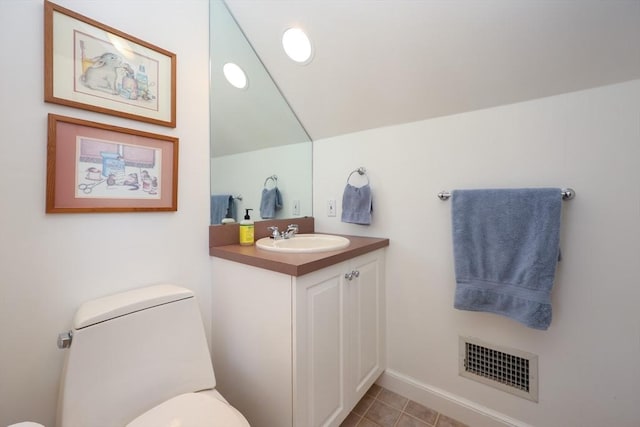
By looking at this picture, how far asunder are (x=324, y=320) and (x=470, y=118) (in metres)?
1.21

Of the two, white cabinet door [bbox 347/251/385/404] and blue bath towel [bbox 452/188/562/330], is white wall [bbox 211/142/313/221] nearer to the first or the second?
white cabinet door [bbox 347/251/385/404]

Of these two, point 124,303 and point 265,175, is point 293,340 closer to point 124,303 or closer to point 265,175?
point 124,303

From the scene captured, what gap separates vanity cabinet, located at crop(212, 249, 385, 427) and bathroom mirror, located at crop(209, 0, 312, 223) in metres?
0.49

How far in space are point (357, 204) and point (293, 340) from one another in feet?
2.88

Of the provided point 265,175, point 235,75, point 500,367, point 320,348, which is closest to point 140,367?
point 320,348

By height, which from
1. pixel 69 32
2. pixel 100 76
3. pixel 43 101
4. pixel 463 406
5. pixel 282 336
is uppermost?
pixel 69 32

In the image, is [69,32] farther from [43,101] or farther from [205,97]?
[205,97]

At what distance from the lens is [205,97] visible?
130cm

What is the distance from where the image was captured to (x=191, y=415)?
0.81m

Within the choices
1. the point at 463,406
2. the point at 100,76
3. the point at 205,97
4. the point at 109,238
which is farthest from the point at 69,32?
the point at 463,406

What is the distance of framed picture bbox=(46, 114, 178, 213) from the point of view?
0.90m

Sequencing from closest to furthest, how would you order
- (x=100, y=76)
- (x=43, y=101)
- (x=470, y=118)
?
(x=43, y=101)
(x=100, y=76)
(x=470, y=118)

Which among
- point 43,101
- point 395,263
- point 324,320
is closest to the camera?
point 43,101

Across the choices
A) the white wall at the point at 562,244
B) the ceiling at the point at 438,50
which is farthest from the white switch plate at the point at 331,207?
the ceiling at the point at 438,50
